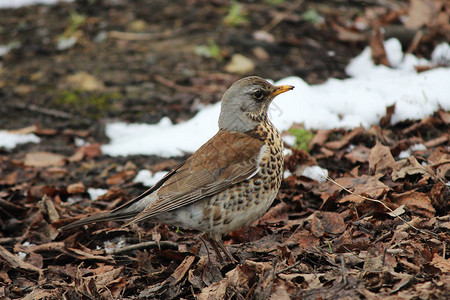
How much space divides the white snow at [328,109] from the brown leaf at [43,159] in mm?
569

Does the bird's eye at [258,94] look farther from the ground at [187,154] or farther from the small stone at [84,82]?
the small stone at [84,82]

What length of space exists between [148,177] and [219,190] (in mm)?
1842

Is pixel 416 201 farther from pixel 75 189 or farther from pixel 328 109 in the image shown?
pixel 75 189

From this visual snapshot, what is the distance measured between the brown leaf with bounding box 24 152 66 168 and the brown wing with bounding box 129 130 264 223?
2.62 m

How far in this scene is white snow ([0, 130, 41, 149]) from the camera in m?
7.47

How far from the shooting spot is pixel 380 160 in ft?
17.4

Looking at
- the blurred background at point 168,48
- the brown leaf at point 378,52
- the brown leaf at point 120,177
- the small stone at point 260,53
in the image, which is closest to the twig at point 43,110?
the blurred background at point 168,48

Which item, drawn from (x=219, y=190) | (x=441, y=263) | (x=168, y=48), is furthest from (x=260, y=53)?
(x=441, y=263)

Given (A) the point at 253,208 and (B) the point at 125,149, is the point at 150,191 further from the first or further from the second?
(B) the point at 125,149

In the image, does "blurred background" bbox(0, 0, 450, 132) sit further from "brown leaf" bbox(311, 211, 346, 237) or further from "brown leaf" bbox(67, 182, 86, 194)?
"brown leaf" bbox(311, 211, 346, 237)

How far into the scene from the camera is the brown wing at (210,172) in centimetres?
456

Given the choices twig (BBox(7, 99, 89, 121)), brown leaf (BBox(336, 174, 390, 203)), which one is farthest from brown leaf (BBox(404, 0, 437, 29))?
twig (BBox(7, 99, 89, 121))

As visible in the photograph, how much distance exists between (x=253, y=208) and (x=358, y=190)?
0.97 m

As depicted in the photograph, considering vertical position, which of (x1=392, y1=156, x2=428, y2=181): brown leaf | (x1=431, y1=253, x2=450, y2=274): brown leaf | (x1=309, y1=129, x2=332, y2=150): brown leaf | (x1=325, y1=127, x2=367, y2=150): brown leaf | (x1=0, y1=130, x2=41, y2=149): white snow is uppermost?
(x1=431, y1=253, x2=450, y2=274): brown leaf
